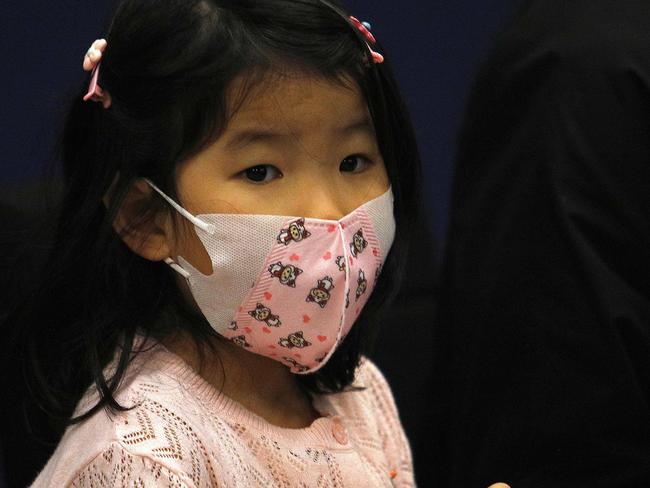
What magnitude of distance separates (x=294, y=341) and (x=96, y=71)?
1.36 ft

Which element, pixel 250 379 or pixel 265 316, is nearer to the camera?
pixel 265 316

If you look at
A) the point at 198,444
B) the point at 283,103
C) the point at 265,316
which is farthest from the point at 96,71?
the point at 198,444

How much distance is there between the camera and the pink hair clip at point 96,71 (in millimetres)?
1256

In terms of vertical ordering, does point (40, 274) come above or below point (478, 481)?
above

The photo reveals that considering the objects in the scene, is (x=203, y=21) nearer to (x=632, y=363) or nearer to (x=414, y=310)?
(x=632, y=363)

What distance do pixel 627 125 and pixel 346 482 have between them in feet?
2.03

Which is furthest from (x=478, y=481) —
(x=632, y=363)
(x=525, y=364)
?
(x=632, y=363)

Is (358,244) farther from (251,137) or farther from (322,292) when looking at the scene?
(251,137)

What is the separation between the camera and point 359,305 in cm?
130

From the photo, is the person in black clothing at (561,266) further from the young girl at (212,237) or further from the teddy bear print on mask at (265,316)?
the teddy bear print on mask at (265,316)

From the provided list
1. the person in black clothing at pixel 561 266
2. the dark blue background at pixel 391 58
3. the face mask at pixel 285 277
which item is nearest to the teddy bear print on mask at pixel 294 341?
the face mask at pixel 285 277

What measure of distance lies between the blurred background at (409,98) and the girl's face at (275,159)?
0.91ft

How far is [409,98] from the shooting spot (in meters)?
2.74

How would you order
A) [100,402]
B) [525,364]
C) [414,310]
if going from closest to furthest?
1. [100,402]
2. [525,364]
3. [414,310]
